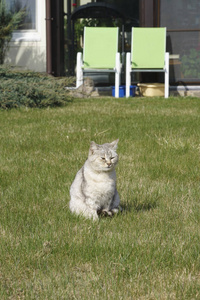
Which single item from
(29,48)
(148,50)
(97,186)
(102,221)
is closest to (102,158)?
(97,186)

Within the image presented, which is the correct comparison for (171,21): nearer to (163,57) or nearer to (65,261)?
(163,57)

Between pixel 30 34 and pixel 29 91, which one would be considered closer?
pixel 29 91

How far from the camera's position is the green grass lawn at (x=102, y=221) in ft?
6.79

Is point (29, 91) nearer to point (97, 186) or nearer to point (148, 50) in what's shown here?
point (148, 50)

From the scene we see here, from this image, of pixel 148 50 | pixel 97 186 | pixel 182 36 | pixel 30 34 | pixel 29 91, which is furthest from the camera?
pixel 30 34

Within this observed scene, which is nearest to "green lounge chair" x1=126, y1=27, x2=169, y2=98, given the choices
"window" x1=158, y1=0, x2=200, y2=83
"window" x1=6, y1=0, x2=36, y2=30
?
"window" x1=158, y1=0, x2=200, y2=83

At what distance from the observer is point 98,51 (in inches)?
360

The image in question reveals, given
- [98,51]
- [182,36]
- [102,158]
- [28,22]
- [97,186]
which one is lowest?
[97,186]

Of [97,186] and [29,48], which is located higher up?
[29,48]

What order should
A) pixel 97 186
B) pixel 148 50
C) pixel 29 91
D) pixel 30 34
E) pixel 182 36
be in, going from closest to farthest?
1. pixel 97 186
2. pixel 29 91
3. pixel 148 50
4. pixel 182 36
5. pixel 30 34

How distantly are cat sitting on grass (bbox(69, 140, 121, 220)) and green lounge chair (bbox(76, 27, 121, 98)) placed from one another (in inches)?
247

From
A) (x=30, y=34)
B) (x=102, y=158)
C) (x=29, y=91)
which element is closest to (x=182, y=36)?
(x=30, y=34)

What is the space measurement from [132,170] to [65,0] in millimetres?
7300

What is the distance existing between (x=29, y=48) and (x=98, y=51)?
1654mm
